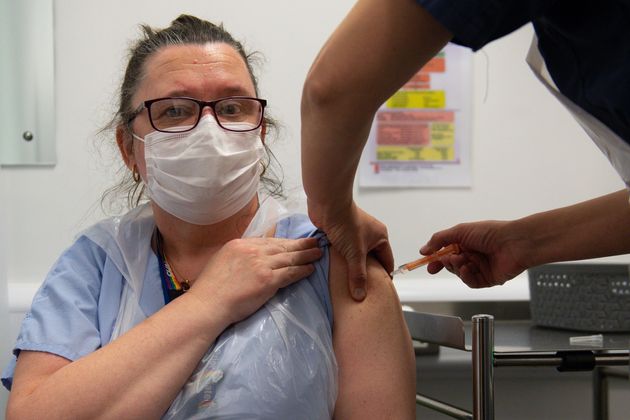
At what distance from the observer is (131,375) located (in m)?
1.18

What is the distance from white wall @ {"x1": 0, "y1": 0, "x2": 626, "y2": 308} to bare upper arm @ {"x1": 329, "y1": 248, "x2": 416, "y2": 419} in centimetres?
105

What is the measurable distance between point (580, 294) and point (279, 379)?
1149 mm

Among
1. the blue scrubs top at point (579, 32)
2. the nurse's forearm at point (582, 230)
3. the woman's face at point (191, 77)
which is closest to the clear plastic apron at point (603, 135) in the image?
the blue scrubs top at point (579, 32)

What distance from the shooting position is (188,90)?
1409mm

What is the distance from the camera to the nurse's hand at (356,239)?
1179 mm

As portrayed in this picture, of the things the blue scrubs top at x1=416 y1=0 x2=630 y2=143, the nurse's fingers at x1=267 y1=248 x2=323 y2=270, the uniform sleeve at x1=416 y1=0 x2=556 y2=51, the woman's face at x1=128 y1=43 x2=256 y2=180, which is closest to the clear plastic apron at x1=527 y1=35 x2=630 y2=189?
the blue scrubs top at x1=416 y1=0 x2=630 y2=143

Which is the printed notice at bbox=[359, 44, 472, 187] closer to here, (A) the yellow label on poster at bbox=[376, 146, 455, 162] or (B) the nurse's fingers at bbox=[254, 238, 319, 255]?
(A) the yellow label on poster at bbox=[376, 146, 455, 162]

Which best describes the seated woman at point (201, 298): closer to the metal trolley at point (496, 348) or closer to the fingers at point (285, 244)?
the fingers at point (285, 244)

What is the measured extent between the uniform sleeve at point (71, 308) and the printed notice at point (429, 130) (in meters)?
1.18

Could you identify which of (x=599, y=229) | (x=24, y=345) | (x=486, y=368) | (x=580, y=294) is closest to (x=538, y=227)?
(x=599, y=229)

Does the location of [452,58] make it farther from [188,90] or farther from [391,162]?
[188,90]

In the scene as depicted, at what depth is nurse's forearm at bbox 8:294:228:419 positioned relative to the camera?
116cm

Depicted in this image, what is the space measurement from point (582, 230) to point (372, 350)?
42 centimetres

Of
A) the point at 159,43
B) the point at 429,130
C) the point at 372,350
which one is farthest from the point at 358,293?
the point at 429,130
